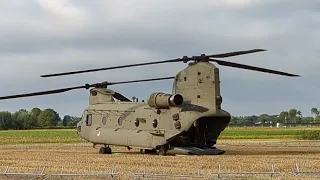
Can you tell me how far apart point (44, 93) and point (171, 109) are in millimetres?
8491

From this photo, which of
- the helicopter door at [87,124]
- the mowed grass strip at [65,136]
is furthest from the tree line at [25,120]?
the helicopter door at [87,124]

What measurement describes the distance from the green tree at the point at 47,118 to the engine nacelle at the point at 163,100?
136 meters

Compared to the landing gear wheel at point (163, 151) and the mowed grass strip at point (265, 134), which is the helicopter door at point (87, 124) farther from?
the mowed grass strip at point (265, 134)

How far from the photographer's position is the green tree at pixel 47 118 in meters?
172

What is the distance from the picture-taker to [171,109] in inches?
1384

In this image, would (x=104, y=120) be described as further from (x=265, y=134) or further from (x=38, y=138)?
(x=265, y=134)

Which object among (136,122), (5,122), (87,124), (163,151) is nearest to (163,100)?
(163,151)

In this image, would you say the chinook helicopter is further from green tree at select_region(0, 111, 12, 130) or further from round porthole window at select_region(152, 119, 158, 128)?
green tree at select_region(0, 111, 12, 130)

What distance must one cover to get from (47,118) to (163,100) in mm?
146858

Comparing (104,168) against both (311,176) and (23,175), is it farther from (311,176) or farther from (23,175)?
(311,176)

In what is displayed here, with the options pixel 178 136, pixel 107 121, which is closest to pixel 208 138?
pixel 178 136

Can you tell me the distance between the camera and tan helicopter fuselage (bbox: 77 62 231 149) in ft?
111

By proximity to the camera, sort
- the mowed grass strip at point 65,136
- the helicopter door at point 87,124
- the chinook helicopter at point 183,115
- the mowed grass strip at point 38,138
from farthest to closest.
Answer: the mowed grass strip at point 65,136, the mowed grass strip at point 38,138, the helicopter door at point 87,124, the chinook helicopter at point 183,115

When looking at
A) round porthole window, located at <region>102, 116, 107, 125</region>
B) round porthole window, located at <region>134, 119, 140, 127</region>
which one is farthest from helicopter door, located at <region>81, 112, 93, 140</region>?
round porthole window, located at <region>134, 119, 140, 127</region>
